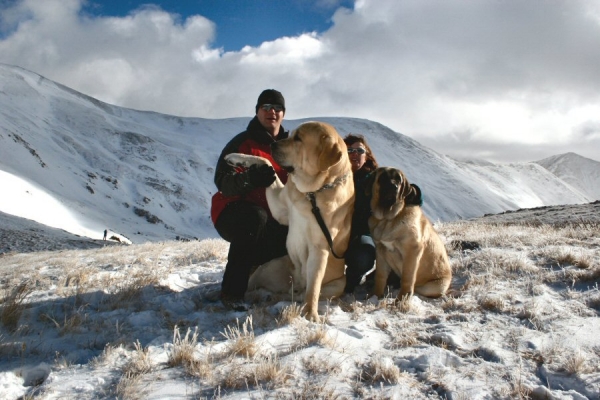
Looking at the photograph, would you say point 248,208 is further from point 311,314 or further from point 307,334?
point 307,334

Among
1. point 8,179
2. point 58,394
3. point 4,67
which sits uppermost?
point 4,67

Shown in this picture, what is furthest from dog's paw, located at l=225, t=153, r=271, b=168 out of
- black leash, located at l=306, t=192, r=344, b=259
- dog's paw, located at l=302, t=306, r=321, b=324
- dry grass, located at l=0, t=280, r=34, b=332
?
dry grass, located at l=0, t=280, r=34, b=332

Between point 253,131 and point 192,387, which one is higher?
point 253,131

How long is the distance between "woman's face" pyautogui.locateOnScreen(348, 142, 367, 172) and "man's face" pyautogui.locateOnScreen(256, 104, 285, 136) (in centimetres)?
113

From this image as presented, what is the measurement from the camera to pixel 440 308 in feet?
13.0

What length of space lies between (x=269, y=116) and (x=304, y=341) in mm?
2811

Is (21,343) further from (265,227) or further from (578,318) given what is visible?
(578,318)

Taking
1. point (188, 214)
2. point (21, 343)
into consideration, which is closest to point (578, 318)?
point (21, 343)

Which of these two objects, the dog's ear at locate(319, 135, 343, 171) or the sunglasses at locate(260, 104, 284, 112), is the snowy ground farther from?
the sunglasses at locate(260, 104, 284, 112)

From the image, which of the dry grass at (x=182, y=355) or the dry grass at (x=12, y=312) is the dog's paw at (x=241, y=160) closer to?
the dry grass at (x=182, y=355)

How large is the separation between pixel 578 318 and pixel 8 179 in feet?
131

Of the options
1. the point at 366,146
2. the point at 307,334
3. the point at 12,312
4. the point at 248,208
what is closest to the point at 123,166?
the point at 366,146

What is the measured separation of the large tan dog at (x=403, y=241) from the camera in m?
4.17

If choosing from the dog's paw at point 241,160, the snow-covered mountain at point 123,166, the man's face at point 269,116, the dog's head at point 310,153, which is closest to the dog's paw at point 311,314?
the dog's head at point 310,153
